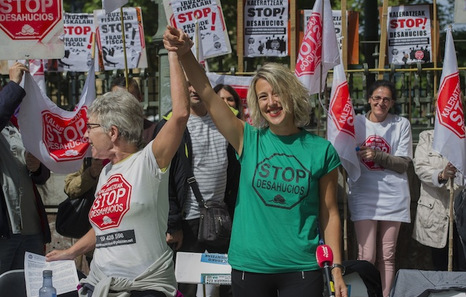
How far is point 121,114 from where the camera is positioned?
14.6ft

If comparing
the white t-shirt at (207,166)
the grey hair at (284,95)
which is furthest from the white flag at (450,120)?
the grey hair at (284,95)

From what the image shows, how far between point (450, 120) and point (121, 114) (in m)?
3.84

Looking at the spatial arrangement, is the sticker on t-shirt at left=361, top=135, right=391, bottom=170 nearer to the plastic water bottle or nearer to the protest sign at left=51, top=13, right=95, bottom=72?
the plastic water bottle

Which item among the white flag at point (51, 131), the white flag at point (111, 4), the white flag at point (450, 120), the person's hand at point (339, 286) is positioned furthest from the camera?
the white flag at point (450, 120)

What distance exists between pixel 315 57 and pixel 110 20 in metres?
5.03

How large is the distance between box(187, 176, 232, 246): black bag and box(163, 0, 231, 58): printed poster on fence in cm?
326

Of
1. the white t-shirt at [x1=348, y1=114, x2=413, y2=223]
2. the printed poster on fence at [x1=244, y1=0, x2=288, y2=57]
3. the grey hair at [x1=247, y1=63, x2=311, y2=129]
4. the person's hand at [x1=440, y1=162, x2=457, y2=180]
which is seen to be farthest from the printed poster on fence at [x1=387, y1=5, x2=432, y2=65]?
the grey hair at [x1=247, y1=63, x2=311, y2=129]

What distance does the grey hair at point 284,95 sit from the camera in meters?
4.32

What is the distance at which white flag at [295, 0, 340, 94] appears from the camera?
25.0ft

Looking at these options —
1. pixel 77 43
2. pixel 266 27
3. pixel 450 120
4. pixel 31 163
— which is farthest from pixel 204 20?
pixel 31 163

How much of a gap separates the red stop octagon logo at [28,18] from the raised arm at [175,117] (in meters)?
2.66

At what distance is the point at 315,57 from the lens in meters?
7.64

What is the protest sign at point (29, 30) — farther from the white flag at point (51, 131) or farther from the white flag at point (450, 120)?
the white flag at point (450, 120)

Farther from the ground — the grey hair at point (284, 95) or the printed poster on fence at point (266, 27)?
the printed poster on fence at point (266, 27)
